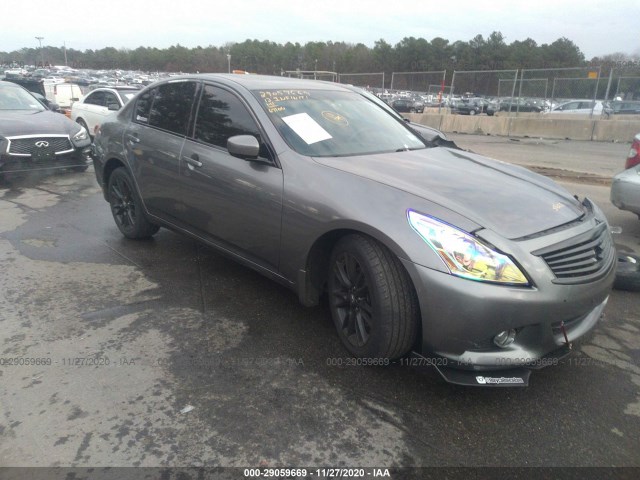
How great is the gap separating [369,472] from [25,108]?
31.0 ft

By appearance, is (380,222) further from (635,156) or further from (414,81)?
(414,81)

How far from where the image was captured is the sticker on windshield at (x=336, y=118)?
146 inches

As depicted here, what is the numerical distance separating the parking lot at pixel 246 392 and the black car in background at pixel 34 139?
4.28 metres

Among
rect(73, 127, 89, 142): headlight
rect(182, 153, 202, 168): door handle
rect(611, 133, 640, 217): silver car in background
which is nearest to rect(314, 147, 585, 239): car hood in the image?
rect(182, 153, 202, 168): door handle

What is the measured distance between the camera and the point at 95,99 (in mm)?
11742

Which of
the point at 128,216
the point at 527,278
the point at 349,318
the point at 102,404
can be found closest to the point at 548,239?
the point at 527,278

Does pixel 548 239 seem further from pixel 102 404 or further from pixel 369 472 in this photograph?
pixel 102 404

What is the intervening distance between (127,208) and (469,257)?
12.6ft

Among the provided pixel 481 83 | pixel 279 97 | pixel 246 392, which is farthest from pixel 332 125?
pixel 481 83

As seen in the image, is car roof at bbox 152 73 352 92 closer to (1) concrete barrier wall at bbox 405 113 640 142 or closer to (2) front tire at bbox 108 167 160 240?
(2) front tire at bbox 108 167 160 240

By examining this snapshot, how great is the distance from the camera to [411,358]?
294 centimetres

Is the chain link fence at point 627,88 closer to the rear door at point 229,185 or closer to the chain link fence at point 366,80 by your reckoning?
the chain link fence at point 366,80

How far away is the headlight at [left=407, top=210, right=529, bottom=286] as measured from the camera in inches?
94.3

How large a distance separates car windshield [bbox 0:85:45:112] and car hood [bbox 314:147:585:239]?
8129 millimetres
